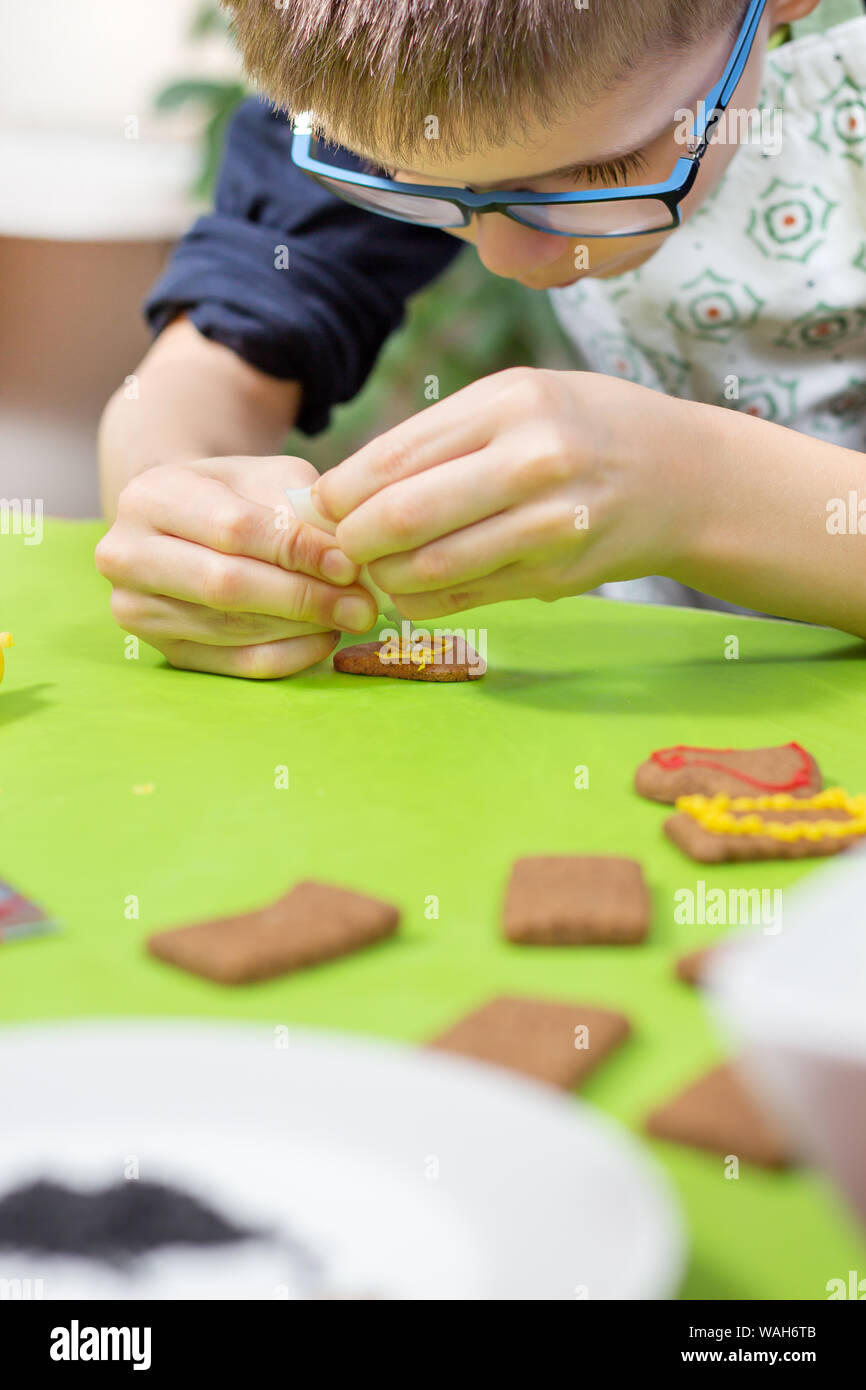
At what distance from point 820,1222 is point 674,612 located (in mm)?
644

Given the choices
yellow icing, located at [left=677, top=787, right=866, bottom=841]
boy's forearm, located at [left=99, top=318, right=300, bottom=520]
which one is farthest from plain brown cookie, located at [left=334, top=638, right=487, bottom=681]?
boy's forearm, located at [left=99, top=318, right=300, bottom=520]

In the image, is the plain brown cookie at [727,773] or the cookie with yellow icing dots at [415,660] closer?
the plain brown cookie at [727,773]

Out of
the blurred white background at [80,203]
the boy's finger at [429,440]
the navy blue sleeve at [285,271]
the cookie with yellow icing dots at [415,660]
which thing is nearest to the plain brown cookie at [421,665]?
the cookie with yellow icing dots at [415,660]

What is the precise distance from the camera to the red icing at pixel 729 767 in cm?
53

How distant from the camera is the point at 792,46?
1.05 metres

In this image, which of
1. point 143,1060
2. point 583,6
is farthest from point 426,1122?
point 583,6

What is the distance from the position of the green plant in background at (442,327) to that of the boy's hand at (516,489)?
1.53m

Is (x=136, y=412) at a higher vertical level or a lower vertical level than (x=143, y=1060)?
higher

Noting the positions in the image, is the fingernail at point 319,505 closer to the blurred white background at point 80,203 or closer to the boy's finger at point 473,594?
the boy's finger at point 473,594

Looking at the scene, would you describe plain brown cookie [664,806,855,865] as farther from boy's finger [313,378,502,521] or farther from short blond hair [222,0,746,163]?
short blond hair [222,0,746,163]

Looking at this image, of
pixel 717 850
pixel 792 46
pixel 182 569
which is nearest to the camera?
pixel 717 850

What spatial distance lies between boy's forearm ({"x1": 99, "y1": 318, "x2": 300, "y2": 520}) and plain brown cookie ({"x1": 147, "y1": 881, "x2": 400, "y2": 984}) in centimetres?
64

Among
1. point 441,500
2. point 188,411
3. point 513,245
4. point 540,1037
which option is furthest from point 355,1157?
point 188,411

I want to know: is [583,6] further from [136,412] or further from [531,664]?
[136,412]
